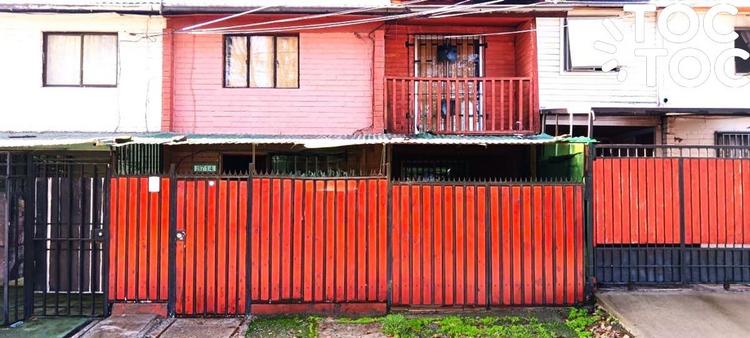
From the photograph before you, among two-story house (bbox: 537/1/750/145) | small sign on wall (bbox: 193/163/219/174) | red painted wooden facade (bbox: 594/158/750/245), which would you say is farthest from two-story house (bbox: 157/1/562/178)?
red painted wooden facade (bbox: 594/158/750/245)

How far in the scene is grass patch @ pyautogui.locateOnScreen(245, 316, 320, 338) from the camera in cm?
660

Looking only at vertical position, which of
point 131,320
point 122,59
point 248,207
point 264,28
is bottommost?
point 131,320

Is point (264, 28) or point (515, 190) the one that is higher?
point (264, 28)

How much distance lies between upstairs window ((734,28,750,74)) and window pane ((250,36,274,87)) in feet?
32.3

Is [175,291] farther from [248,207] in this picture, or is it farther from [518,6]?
[518,6]

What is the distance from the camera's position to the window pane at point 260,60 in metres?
10.2

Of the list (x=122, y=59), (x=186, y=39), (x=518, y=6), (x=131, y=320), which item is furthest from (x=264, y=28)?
(x=131, y=320)

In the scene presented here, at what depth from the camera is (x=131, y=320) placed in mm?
7004

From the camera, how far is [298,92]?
33.1ft

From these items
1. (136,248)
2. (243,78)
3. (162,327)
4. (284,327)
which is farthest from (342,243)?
(243,78)

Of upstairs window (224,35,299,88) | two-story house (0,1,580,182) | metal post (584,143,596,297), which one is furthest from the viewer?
upstairs window (224,35,299,88)

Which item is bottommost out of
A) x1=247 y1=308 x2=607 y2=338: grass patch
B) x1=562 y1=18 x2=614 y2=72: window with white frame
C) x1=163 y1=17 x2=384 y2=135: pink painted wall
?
x1=247 y1=308 x2=607 y2=338: grass patch

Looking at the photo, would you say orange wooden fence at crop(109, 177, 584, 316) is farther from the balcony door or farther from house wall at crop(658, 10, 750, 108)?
house wall at crop(658, 10, 750, 108)

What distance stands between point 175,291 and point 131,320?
0.67m
